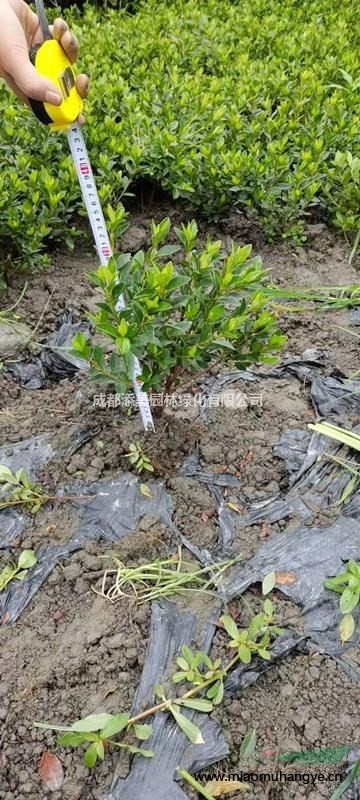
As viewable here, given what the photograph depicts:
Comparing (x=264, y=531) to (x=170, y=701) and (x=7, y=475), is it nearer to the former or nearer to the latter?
(x=170, y=701)

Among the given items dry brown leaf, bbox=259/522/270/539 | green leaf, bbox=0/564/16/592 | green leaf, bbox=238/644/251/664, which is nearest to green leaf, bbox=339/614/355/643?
green leaf, bbox=238/644/251/664

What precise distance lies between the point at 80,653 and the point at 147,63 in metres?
4.71

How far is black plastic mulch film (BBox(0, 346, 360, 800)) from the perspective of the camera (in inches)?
71.4

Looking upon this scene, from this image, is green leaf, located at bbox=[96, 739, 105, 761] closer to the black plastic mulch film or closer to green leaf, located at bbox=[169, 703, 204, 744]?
the black plastic mulch film

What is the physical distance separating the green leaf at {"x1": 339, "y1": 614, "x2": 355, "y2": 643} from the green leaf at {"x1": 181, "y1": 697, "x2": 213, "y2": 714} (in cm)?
49

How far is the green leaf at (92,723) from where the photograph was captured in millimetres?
1801

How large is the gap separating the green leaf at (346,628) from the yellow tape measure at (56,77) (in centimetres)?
190

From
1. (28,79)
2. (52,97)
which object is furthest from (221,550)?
(28,79)

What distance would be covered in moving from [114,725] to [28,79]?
6.69 feet

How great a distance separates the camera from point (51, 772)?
182 centimetres

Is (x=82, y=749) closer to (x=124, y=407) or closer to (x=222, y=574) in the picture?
(x=222, y=574)

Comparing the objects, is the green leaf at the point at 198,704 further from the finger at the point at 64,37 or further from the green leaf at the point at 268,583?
the finger at the point at 64,37

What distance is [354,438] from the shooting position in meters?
2.57

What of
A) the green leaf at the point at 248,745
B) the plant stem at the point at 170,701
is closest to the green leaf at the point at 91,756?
the plant stem at the point at 170,701
